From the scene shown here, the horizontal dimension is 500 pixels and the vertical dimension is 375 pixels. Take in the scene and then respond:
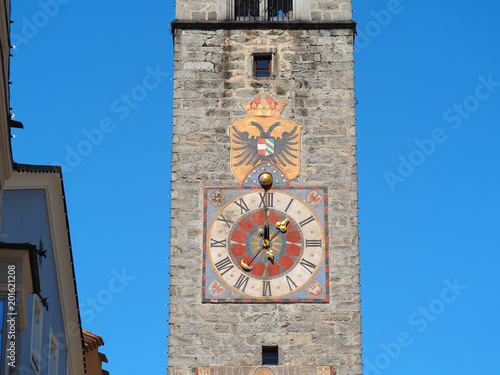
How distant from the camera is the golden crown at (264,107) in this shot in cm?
2475

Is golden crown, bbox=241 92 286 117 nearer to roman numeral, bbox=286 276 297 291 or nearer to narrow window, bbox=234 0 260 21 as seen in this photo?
narrow window, bbox=234 0 260 21

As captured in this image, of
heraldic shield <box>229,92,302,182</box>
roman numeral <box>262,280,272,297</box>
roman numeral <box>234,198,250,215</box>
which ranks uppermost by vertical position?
heraldic shield <box>229,92,302,182</box>

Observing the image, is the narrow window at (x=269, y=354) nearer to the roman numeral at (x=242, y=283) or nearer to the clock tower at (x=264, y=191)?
the clock tower at (x=264, y=191)

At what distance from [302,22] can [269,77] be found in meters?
1.32

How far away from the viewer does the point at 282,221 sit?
24.0 meters

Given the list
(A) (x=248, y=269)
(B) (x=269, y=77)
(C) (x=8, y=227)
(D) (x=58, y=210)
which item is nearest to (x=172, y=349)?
(A) (x=248, y=269)

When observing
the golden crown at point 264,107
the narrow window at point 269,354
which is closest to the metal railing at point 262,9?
the golden crown at point 264,107

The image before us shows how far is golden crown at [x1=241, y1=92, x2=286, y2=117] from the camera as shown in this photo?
24.8 m

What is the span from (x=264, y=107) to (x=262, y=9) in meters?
2.25

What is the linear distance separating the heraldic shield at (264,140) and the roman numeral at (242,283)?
1860 millimetres

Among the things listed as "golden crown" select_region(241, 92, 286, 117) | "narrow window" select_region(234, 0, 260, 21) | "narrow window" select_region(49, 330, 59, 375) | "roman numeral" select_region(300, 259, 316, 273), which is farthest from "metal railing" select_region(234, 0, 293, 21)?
"narrow window" select_region(49, 330, 59, 375)

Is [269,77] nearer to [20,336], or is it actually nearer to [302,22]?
[302,22]

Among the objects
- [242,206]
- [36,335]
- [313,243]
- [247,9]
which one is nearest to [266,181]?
[242,206]

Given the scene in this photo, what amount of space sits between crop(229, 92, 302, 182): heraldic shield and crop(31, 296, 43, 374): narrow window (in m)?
10.1
